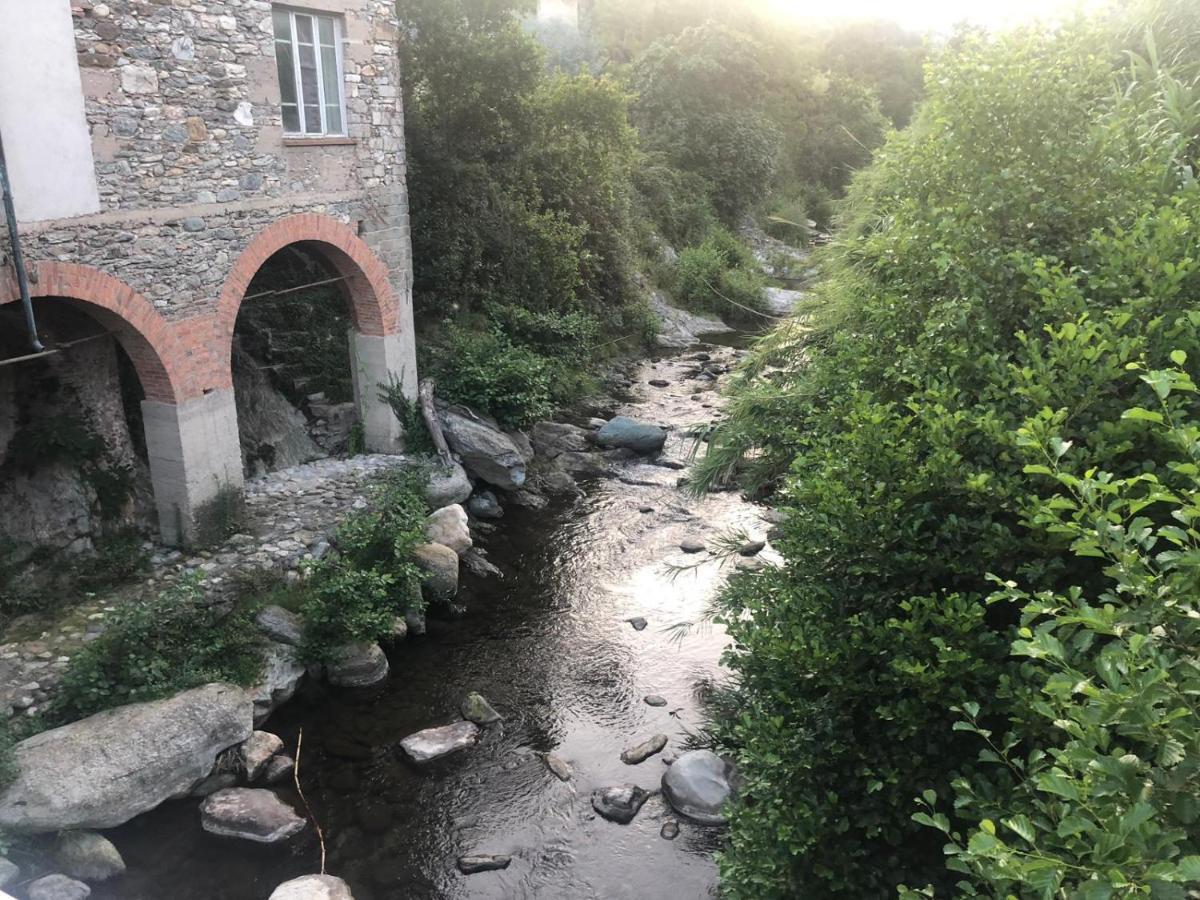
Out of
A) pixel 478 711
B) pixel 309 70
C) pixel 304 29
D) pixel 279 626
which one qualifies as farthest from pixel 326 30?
pixel 478 711

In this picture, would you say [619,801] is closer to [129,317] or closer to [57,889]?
[57,889]

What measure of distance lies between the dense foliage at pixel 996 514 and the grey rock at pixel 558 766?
2.52 meters

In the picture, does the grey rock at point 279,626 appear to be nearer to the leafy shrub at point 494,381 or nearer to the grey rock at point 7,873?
the grey rock at point 7,873

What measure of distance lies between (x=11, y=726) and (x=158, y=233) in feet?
16.7

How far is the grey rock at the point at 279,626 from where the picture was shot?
9.60 m

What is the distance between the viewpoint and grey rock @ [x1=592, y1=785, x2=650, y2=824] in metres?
8.20

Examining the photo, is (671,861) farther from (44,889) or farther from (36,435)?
(36,435)

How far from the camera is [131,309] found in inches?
379

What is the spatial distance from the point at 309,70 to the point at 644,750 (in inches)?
355

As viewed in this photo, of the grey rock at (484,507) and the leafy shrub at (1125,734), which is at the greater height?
the leafy shrub at (1125,734)

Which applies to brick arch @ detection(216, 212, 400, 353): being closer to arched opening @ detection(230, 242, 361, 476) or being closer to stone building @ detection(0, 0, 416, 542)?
stone building @ detection(0, 0, 416, 542)

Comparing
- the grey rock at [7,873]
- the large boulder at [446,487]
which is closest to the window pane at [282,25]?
the large boulder at [446,487]

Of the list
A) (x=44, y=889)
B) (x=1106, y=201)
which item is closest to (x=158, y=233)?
(x=44, y=889)

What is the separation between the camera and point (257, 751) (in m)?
8.61
